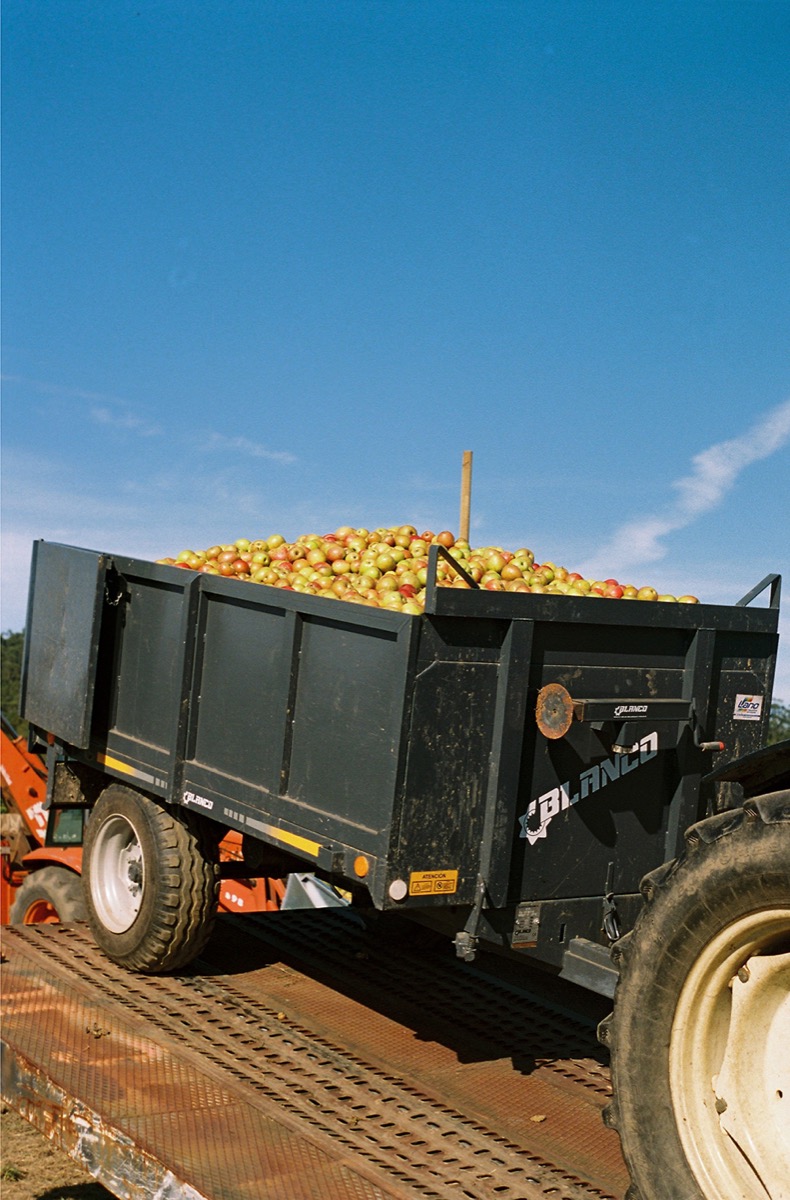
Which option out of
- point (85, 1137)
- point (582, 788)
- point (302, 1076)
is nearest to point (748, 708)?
point (582, 788)

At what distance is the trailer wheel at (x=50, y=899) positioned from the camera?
752 centimetres

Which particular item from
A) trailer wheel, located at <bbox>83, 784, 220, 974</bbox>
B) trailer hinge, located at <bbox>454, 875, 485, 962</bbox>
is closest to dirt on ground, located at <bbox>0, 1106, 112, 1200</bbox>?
trailer wheel, located at <bbox>83, 784, 220, 974</bbox>

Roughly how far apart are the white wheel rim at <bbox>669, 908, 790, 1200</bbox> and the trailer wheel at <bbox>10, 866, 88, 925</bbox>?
489 centimetres

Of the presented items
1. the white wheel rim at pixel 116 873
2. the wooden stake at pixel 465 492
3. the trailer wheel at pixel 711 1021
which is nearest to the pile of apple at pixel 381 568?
the wooden stake at pixel 465 492

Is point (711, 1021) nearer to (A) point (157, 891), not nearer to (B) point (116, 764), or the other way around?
(A) point (157, 891)

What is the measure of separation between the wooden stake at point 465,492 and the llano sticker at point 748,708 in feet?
6.96

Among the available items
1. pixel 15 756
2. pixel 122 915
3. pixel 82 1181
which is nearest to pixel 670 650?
pixel 122 915

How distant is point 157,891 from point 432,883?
77.9 inches

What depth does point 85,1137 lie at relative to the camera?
4418 mm

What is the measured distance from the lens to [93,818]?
6.94 meters

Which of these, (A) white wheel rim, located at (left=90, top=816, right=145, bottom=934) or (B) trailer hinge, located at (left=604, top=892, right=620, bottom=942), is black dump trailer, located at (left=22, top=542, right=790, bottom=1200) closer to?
(B) trailer hinge, located at (left=604, top=892, right=620, bottom=942)

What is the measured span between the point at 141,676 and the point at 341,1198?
3.19 m

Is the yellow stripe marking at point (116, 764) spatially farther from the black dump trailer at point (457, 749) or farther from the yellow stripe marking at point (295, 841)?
the yellow stripe marking at point (295, 841)

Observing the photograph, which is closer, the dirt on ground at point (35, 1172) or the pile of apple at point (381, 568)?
the pile of apple at point (381, 568)
